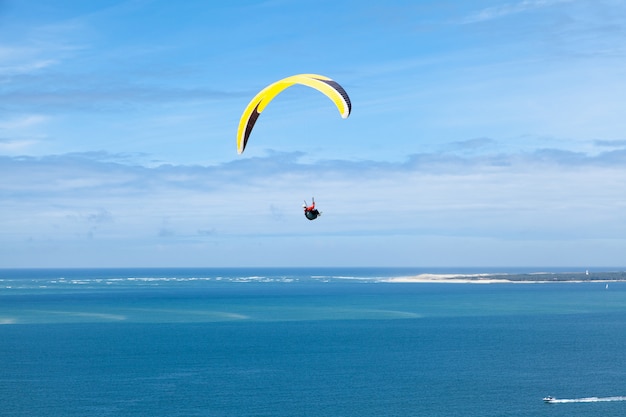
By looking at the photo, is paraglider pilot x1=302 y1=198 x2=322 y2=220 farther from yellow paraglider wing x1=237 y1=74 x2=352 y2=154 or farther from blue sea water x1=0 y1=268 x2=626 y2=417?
blue sea water x1=0 y1=268 x2=626 y2=417

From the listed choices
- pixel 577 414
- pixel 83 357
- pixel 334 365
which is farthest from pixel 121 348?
pixel 577 414

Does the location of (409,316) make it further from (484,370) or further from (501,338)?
(484,370)

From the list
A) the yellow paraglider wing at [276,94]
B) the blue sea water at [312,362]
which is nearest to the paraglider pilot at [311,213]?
the yellow paraglider wing at [276,94]

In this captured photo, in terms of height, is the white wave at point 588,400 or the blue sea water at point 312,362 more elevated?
the blue sea water at point 312,362

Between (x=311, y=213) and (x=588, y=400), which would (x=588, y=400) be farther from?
(x=311, y=213)

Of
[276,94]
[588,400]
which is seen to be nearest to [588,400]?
[588,400]

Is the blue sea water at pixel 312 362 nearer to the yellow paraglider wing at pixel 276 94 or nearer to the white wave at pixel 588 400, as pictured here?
the white wave at pixel 588 400
